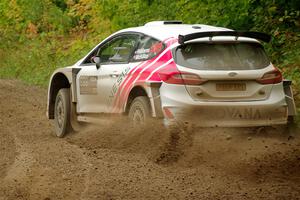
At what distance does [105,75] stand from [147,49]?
894 mm

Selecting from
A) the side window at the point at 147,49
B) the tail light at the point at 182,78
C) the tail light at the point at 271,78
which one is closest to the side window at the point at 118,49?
the side window at the point at 147,49

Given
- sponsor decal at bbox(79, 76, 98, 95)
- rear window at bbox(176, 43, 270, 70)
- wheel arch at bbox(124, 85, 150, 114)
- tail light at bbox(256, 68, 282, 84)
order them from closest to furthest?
rear window at bbox(176, 43, 270, 70) → tail light at bbox(256, 68, 282, 84) → wheel arch at bbox(124, 85, 150, 114) → sponsor decal at bbox(79, 76, 98, 95)

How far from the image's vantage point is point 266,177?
6.62 m

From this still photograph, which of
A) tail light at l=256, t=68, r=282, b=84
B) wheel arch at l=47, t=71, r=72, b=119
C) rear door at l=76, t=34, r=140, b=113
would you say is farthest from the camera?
wheel arch at l=47, t=71, r=72, b=119

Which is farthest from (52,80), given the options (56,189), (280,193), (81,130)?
(280,193)

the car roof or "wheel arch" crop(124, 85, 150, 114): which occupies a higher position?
the car roof

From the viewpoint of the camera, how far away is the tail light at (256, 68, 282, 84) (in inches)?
316

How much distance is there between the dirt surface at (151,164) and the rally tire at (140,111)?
14 cm

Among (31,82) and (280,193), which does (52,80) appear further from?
(31,82)

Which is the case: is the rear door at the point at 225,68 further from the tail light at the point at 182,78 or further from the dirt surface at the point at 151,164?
the dirt surface at the point at 151,164

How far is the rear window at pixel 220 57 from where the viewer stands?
7902 mm

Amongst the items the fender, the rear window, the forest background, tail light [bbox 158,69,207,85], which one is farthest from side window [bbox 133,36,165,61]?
the forest background

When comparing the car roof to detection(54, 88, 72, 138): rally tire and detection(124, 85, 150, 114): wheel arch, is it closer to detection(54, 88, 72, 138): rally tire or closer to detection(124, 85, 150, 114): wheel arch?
detection(124, 85, 150, 114): wheel arch

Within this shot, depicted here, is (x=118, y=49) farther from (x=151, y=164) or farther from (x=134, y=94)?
(x=151, y=164)
